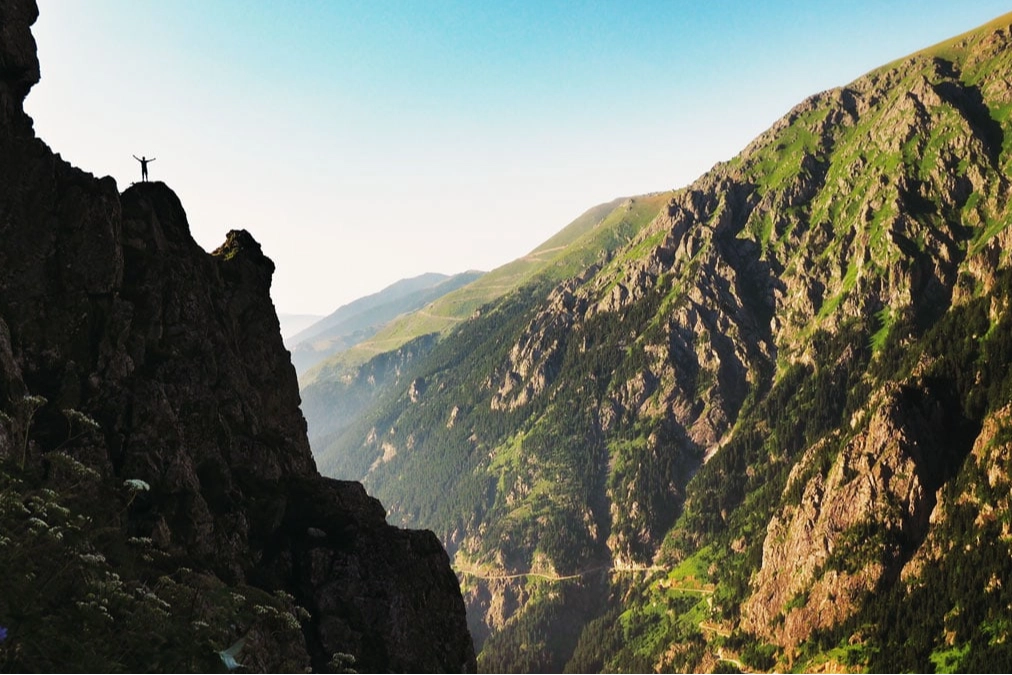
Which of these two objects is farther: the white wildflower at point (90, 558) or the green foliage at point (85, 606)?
the white wildflower at point (90, 558)

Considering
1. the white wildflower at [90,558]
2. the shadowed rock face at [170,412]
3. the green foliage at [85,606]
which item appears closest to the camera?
the green foliage at [85,606]

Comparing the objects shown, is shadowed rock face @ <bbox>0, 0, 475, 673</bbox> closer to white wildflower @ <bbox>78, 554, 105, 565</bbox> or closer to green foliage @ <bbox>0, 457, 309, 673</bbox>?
green foliage @ <bbox>0, 457, 309, 673</bbox>

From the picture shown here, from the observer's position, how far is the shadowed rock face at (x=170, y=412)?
50344mm

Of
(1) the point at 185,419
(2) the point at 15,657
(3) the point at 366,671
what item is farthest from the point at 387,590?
(2) the point at 15,657

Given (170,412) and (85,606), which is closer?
(85,606)

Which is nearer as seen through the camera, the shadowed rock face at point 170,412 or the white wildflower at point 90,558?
the white wildflower at point 90,558

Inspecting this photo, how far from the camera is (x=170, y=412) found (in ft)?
183

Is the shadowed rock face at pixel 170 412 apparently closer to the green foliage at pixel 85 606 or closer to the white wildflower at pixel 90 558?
the green foliage at pixel 85 606

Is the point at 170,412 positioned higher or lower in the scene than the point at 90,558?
higher

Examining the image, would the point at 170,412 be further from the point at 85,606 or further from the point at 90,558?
the point at 85,606

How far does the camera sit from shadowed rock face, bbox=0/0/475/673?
5034cm

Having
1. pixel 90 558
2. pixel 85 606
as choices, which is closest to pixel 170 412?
pixel 90 558

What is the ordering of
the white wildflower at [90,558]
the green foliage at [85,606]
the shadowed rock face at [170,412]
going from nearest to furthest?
the green foliage at [85,606], the white wildflower at [90,558], the shadowed rock face at [170,412]

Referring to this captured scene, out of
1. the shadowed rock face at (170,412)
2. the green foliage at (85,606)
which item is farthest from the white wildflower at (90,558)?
the shadowed rock face at (170,412)
